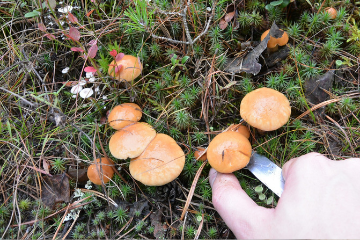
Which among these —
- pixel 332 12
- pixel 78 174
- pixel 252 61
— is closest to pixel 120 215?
pixel 78 174

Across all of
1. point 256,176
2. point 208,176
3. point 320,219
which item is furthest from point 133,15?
point 320,219

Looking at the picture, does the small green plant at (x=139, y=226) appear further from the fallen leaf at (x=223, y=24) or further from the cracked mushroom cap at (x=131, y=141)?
the fallen leaf at (x=223, y=24)

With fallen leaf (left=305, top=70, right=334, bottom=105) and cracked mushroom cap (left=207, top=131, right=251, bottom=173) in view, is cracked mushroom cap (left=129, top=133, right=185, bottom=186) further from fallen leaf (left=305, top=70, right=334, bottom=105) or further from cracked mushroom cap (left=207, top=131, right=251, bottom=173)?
fallen leaf (left=305, top=70, right=334, bottom=105)

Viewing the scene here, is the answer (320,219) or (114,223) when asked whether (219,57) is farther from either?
(114,223)

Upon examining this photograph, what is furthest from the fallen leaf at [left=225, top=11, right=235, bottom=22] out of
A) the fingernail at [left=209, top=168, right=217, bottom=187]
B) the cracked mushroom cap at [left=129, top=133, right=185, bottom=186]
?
the fingernail at [left=209, top=168, right=217, bottom=187]

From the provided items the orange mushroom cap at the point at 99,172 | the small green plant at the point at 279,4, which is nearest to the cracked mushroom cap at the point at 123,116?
the orange mushroom cap at the point at 99,172

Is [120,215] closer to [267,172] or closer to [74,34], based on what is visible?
[267,172]
